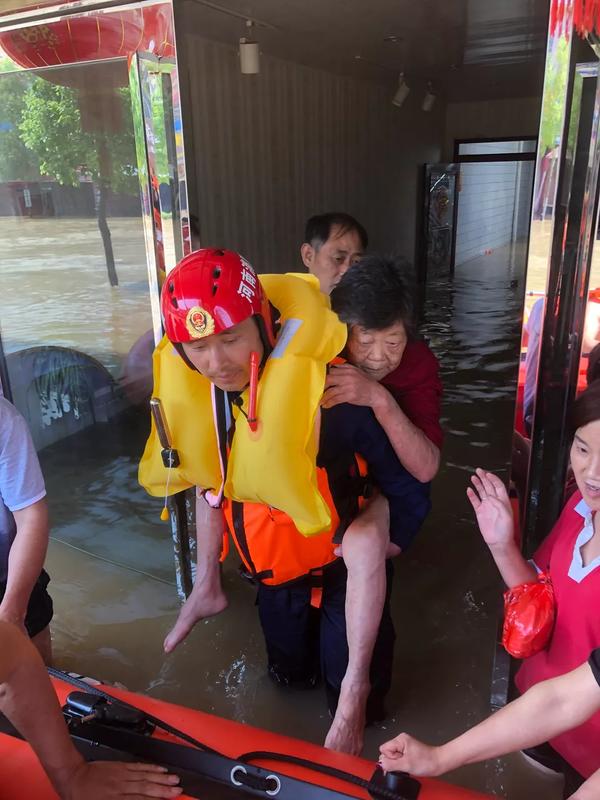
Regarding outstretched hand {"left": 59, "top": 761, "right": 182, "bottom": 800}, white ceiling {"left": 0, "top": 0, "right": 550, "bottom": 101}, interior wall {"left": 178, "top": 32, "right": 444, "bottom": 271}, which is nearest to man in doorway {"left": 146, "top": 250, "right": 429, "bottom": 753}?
outstretched hand {"left": 59, "top": 761, "right": 182, "bottom": 800}

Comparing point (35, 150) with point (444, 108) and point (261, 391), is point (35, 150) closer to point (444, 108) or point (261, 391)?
point (261, 391)

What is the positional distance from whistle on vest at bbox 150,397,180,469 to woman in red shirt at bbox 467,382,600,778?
0.85 m

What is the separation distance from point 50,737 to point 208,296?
0.96m

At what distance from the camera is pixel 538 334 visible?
1874mm

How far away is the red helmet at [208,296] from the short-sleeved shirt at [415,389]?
590mm

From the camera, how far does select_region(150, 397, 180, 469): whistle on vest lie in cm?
188

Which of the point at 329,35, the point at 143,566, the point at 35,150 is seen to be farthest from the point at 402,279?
the point at 329,35

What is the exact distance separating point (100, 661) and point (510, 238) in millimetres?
14459

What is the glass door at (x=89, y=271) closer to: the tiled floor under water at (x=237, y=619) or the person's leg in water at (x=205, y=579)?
the tiled floor under water at (x=237, y=619)

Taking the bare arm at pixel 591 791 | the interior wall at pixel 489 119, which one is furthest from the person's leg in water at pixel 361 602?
the interior wall at pixel 489 119

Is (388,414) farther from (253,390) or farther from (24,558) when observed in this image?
(24,558)

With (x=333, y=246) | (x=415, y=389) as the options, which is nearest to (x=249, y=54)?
(x=333, y=246)

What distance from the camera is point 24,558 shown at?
5.88ft

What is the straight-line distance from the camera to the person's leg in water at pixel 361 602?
183 centimetres
